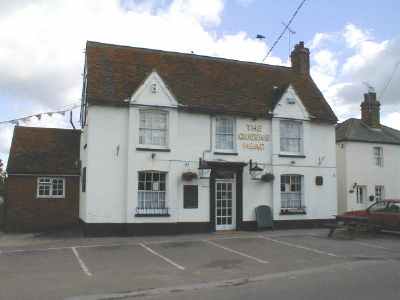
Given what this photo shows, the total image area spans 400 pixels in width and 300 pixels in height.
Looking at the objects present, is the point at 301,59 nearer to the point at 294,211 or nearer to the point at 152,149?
the point at 294,211

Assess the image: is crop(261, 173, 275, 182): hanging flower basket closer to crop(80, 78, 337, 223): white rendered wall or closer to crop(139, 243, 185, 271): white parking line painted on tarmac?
crop(80, 78, 337, 223): white rendered wall

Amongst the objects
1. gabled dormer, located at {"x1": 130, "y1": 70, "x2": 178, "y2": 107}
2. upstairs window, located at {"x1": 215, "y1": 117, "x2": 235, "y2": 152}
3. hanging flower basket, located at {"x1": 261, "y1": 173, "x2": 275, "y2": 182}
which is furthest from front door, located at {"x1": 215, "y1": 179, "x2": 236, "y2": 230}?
gabled dormer, located at {"x1": 130, "y1": 70, "x2": 178, "y2": 107}

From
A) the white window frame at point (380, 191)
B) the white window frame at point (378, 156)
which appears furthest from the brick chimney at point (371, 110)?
the white window frame at point (380, 191)

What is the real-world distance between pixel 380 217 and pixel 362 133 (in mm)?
11244

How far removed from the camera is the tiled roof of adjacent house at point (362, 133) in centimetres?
2998

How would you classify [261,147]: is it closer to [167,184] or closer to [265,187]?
[265,187]

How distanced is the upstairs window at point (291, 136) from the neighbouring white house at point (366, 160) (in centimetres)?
751

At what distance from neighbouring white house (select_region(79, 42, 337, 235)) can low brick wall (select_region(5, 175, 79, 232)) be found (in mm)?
926

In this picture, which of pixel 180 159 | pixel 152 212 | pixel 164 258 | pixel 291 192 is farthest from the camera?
pixel 291 192

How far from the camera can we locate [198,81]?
2259 cm

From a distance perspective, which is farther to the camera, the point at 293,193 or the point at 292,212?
the point at 293,193

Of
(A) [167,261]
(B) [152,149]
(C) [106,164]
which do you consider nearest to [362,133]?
(B) [152,149]

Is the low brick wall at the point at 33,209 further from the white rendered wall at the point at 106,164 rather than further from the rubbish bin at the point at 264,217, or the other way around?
the rubbish bin at the point at 264,217

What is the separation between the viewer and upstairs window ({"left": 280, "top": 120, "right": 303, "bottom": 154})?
23.1 m
